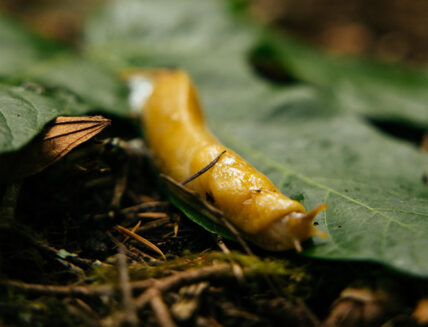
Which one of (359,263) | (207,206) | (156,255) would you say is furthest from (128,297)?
(359,263)

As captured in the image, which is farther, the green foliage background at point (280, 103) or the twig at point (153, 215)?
the twig at point (153, 215)

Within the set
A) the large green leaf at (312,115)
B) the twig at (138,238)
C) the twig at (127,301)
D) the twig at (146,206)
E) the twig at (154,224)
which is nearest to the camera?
the twig at (127,301)

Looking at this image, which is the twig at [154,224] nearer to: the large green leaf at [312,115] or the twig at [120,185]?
the twig at [120,185]

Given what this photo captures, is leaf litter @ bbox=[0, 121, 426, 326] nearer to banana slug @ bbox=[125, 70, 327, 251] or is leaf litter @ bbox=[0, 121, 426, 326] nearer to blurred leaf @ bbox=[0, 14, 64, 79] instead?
banana slug @ bbox=[125, 70, 327, 251]

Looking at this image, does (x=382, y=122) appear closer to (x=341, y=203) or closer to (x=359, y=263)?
(x=341, y=203)

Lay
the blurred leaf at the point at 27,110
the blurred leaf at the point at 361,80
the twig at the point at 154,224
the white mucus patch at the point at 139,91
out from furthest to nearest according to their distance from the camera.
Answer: the blurred leaf at the point at 361,80 < the white mucus patch at the point at 139,91 < the twig at the point at 154,224 < the blurred leaf at the point at 27,110

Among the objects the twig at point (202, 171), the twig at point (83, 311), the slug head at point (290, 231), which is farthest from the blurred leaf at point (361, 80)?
the twig at point (83, 311)

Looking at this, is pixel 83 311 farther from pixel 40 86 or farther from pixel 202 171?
pixel 40 86

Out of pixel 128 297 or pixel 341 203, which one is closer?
pixel 128 297
